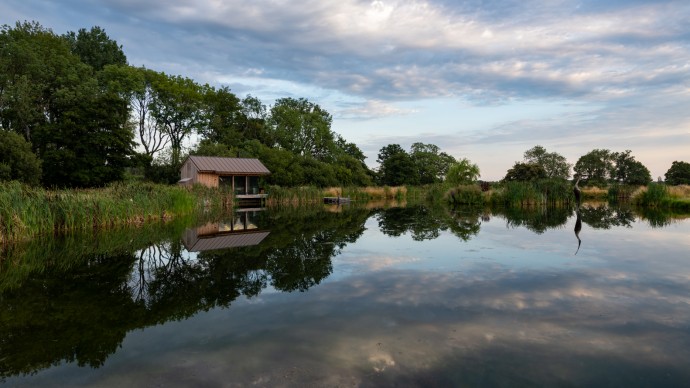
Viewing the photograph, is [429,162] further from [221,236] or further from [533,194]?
[221,236]

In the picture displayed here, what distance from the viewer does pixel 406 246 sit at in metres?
11.3

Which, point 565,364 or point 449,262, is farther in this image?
point 449,262

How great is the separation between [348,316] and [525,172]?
179 feet

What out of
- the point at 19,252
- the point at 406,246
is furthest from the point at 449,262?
the point at 19,252

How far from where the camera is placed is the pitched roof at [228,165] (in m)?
33.7

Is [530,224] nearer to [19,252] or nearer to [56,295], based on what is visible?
[56,295]

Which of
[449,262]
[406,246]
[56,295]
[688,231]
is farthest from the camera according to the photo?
[688,231]

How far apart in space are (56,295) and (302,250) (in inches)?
214

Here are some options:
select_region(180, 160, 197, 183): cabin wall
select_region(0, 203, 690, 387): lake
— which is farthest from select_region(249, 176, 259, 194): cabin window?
select_region(0, 203, 690, 387): lake

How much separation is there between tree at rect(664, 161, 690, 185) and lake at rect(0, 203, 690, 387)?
59.6 metres

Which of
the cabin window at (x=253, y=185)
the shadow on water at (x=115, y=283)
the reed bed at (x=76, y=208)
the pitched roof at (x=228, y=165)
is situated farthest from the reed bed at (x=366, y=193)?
the shadow on water at (x=115, y=283)

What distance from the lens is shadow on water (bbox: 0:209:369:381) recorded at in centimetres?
468

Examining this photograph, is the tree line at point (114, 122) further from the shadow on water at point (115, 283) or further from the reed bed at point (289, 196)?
the shadow on water at point (115, 283)

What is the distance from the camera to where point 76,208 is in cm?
1418
